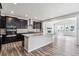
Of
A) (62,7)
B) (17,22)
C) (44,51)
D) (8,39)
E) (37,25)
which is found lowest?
(44,51)

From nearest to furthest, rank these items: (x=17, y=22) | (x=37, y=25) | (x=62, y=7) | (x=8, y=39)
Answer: (x=62, y=7) → (x=8, y=39) → (x=17, y=22) → (x=37, y=25)

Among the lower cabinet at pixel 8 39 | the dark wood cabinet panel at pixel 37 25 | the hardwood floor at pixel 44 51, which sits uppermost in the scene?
the dark wood cabinet panel at pixel 37 25

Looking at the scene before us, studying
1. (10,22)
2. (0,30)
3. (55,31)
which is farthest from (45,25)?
(0,30)

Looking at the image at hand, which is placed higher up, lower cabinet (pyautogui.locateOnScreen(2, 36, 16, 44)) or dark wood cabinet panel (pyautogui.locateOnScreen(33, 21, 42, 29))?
dark wood cabinet panel (pyautogui.locateOnScreen(33, 21, 42, 29))

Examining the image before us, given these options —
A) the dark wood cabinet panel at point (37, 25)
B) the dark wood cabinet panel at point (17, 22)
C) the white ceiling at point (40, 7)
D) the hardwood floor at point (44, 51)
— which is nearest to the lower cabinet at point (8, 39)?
the hardwood floor at point (44, 51)

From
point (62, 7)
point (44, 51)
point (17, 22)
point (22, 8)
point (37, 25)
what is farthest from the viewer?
point (37, 25)

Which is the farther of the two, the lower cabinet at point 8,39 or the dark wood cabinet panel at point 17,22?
the dark wood cabinet panel at point 17,22

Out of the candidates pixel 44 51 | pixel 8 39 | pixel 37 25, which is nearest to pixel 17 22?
pixel 8 39

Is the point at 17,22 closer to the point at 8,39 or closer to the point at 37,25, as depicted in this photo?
the point at 8,39

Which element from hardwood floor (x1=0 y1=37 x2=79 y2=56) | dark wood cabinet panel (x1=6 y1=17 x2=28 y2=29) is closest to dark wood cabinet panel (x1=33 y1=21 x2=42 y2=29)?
dark wood cabinet panel (x1=6 y1=17 x2=28 y2=29)

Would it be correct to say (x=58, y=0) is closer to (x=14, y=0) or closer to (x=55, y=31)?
(x=14, y=0)

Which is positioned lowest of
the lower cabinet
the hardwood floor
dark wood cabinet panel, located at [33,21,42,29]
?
the hardwood floor

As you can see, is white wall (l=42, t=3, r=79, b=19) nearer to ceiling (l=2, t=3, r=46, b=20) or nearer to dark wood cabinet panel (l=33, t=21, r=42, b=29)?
ceiling (l=2, t=3, r=46, b=20)

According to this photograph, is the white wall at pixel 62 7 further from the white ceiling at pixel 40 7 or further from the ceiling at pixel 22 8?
the ceiling at pixel 22 8
